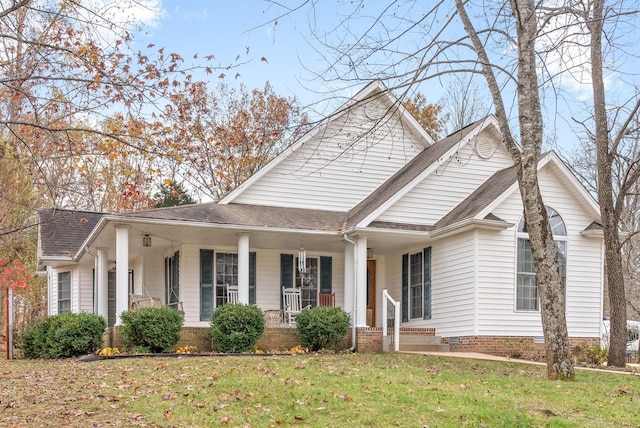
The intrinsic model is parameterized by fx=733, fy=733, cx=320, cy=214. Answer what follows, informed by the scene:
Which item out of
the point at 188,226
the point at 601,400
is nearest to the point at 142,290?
the point at 188,226

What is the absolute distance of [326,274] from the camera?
19.3 m

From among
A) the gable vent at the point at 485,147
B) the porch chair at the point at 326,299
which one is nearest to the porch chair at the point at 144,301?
the porch chair at the point at 326,299

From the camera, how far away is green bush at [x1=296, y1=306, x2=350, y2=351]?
16047mm

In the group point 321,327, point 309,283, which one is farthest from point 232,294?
point 321,327

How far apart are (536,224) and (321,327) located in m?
6.25

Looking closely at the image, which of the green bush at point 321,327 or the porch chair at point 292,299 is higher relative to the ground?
the porch chair at point 292,299

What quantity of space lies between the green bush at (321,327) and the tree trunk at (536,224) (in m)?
5.82

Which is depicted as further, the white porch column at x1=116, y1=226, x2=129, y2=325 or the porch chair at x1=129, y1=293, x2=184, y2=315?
the porch chair at x1=129, y1=293, x2=184, y2=315

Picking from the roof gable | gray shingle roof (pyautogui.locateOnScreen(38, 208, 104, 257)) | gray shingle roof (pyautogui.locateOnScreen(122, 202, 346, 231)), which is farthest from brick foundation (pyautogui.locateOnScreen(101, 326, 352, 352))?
gray shingle roof (pyautogui.locateOnScreen(38, 208, 104, 257))

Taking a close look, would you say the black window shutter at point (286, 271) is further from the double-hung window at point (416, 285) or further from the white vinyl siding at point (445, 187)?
the white vinyl siding at point (445, 187)

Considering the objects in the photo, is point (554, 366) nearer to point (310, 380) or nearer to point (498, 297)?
point (310, 380)

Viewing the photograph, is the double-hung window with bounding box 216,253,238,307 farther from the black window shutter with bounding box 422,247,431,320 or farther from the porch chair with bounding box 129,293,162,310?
the black window shutter with bounding box 422,247,431,320

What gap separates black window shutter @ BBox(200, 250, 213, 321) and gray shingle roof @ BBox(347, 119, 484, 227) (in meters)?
3.63

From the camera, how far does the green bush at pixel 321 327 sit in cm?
1605
